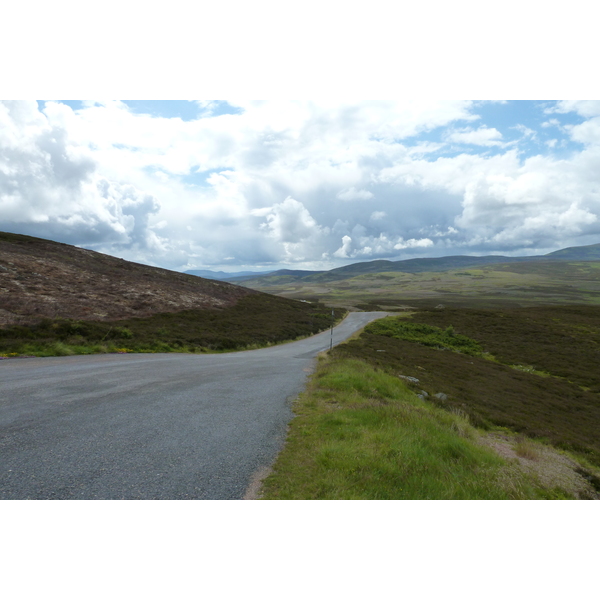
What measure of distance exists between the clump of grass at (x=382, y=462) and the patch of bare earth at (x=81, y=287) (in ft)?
81.1

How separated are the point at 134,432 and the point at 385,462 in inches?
230

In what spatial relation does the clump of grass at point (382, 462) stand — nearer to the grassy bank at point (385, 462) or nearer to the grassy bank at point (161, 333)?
the grassy bank at point (385, 462)

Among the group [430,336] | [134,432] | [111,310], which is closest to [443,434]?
[134,432]

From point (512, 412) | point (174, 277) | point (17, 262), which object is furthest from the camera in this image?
point (174, 277)

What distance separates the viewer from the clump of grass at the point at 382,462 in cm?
532

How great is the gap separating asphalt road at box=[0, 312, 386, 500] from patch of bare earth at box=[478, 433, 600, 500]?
6.05 metres

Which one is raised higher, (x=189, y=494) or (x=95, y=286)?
(x=95, y=286)

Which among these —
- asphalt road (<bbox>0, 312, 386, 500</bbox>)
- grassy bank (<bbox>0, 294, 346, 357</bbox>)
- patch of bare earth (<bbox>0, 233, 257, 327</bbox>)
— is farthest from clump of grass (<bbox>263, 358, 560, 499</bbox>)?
patch of bare earth (<bbox>0, 233, 257, 327</bbox>)

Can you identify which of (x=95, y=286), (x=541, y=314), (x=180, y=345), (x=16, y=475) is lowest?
(x=541, y=314)

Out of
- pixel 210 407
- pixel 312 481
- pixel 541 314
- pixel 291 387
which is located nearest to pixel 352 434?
pixel 312 481

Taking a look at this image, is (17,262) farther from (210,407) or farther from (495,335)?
(495,335)

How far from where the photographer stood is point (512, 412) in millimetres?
16719

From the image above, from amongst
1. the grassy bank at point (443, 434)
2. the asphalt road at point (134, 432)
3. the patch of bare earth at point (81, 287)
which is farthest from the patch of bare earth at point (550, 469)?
the patch of bare earth at point (81, 287)

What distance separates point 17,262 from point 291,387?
40.3 metres
